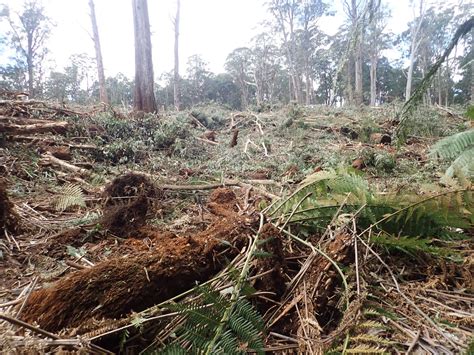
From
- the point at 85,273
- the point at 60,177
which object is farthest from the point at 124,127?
the point at 85,273

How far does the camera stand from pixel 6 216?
1.93 m

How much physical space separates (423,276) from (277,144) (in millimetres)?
5821

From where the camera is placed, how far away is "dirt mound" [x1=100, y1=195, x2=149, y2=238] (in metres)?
1.97

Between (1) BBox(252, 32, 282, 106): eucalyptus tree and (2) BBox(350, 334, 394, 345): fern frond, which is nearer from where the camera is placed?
(2) BBox(350, 334, 394, 345): fern frond

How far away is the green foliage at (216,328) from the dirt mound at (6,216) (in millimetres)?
1741

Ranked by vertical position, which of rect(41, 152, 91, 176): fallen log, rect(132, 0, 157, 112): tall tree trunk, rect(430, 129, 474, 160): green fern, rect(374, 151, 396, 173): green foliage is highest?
rect(132, 0, 157, 112): tall tree trunk

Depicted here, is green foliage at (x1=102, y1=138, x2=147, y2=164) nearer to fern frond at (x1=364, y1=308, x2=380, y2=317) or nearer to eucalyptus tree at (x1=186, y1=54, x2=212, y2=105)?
fern frond at (x1=364, y1=308, x2=380, y2=317)

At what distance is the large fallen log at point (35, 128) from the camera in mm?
4344

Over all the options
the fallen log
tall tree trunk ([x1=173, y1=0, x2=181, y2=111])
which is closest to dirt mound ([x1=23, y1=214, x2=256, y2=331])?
the fallen log

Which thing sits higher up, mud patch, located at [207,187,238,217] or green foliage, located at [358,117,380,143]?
green foliage, located at [358,117,380,143]

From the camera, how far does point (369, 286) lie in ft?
3.14

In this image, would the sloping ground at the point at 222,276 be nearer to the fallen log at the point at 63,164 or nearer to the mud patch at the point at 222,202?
the mud patch at the point at 222,202

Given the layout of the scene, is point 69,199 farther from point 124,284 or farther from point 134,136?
point 134,136

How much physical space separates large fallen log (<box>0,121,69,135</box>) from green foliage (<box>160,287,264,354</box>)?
4.87 meters
